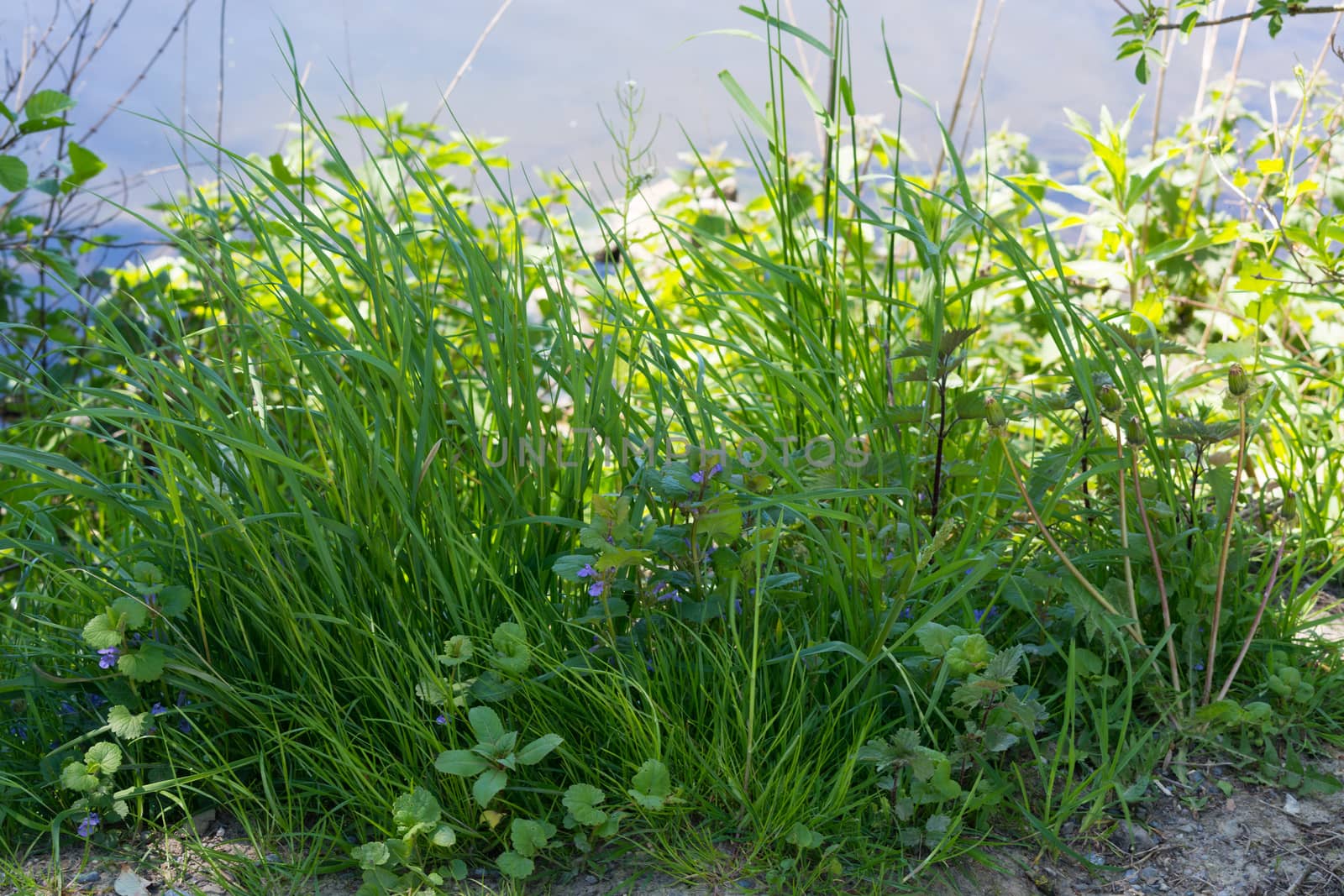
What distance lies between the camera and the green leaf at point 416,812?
122cm

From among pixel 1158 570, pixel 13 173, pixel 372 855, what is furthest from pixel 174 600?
pixel 1158 570

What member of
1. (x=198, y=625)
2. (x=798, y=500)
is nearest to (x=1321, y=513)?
(x=798, y=500)

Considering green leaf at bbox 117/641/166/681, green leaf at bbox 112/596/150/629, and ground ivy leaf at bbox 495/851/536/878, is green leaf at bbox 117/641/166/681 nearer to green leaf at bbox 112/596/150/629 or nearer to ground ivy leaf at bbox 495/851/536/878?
green leaf at bbox 112/596/150/629

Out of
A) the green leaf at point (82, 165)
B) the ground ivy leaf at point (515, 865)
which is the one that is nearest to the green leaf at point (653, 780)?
the ground ivy leaf at point (515, 865)

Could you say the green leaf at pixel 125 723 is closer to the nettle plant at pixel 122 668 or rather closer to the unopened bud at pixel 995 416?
the nettle plant at pixel 122 668

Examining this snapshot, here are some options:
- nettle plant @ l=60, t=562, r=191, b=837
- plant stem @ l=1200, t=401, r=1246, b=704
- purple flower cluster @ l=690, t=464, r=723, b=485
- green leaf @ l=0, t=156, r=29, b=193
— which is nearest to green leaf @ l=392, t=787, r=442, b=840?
nettle plant @ l=60, t=562, r=191, b=837

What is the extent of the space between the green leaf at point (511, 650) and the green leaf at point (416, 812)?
179 millimetres

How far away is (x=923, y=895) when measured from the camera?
1.24 meters

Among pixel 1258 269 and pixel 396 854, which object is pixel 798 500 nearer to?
pixel 396 854

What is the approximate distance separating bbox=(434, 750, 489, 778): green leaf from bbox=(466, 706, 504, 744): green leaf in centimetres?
3

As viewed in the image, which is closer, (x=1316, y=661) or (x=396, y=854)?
(x=396, y=854)

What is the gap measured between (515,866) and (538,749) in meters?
0.14

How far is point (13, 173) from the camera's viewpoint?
82.5 inches

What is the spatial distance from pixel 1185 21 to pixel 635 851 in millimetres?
1888
